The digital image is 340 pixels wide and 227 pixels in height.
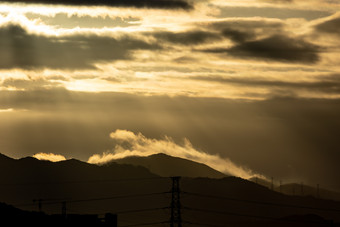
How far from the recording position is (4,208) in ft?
481

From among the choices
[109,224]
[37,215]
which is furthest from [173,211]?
[37,215]

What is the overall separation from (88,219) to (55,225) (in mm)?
6302

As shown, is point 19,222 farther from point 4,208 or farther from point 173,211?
point 173,211

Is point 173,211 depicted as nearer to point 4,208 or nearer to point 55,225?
point 55,225

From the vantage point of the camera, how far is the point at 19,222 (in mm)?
139125

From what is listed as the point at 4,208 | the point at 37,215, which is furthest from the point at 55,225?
the point at 4,208

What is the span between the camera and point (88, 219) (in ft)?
465

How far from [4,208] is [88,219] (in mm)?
17663

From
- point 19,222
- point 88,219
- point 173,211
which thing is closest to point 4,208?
point 19,222

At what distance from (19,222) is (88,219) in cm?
1271

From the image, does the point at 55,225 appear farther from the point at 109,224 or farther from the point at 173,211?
the point at 173,211

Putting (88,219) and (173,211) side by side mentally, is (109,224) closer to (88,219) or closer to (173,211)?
(88,219)

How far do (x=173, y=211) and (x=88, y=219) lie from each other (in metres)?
16.3

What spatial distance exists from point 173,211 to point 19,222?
Answer: 93.5 ft
